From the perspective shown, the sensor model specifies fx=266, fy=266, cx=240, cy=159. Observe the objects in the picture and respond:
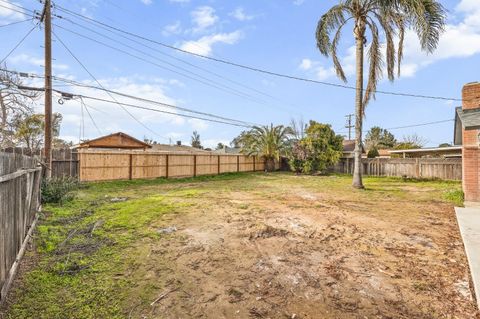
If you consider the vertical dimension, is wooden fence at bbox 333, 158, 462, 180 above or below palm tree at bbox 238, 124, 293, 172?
below

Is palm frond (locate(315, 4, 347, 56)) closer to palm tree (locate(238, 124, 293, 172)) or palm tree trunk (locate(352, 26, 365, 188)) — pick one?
palm tree trunk (locate(352, 26, 365, 188))

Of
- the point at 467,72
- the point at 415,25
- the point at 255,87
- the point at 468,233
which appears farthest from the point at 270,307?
the point at 255,87

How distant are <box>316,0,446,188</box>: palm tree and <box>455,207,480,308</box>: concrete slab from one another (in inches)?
212

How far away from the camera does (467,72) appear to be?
37.5 ft

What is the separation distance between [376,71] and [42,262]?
42.8ft

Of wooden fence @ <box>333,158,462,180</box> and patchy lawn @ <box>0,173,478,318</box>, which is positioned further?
wooden fence @ <box>333,158,462,180</box>

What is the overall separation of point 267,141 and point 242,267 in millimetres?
18574

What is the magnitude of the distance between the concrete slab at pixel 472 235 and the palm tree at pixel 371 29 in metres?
5.39

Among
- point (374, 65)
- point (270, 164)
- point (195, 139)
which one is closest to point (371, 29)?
point (374, 65)

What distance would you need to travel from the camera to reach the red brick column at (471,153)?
801 centimetres

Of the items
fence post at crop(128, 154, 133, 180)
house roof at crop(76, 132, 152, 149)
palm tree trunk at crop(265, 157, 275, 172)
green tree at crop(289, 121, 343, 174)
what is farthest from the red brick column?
house roof at crop(76, 132, 152, 149)

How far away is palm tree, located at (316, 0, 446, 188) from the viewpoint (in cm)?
981

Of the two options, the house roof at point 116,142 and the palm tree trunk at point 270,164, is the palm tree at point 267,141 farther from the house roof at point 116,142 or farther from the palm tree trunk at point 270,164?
the house roof at point 116,142

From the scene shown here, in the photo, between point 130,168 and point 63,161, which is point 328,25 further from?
point 63,161
